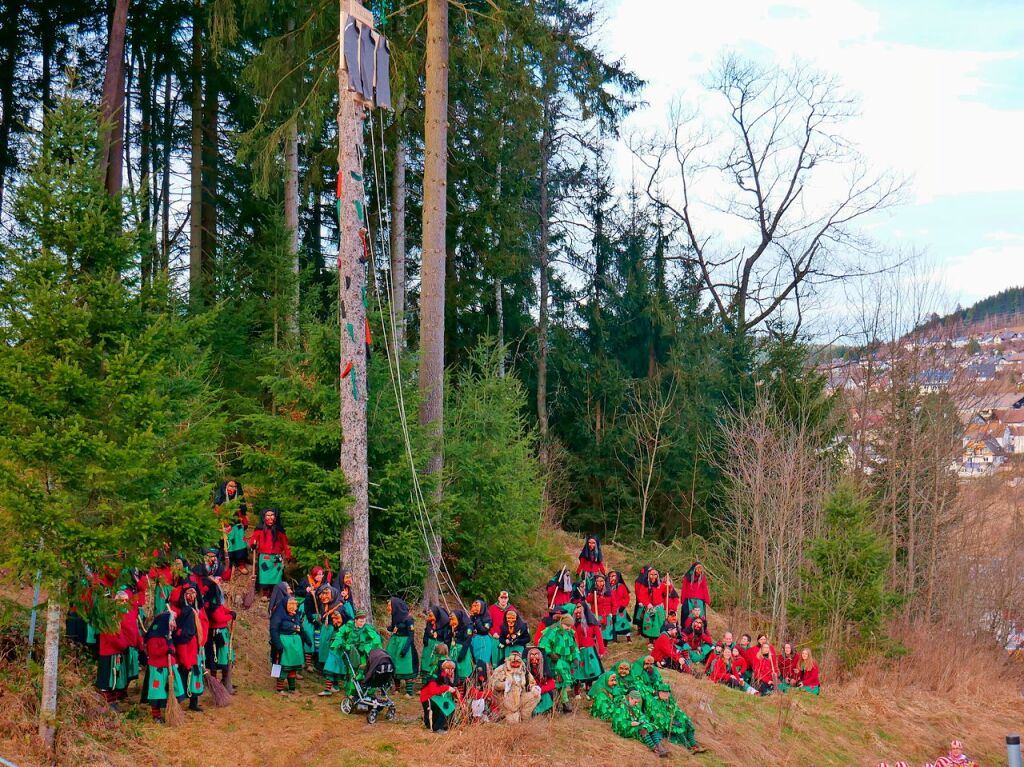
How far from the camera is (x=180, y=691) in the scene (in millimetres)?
10258

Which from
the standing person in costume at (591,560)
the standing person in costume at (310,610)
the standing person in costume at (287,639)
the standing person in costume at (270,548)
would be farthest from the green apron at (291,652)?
the standing person in costume at (591,560)

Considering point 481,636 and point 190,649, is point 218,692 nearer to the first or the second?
point 190,649

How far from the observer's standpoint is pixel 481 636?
12.3 metres

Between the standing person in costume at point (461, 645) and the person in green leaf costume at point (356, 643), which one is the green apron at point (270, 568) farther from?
the standing person in costume at point (461, 645)

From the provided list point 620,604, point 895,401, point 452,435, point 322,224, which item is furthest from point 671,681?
point 322,224

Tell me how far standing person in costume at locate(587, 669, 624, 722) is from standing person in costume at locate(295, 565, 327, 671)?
3791 mm

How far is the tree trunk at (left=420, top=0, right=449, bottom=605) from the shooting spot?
15523mm

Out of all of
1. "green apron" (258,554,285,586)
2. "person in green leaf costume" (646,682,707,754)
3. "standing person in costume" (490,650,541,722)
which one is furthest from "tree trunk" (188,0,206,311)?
"person in green leaf costume" (646,682,707,754)

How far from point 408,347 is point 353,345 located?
12.1 m

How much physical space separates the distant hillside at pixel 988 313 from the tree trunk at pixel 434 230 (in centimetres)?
1825

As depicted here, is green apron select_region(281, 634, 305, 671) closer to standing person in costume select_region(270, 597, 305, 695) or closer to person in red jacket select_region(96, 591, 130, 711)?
standing person in costume select_region(270, 597, 305, 695)

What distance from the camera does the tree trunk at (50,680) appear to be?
8898mm

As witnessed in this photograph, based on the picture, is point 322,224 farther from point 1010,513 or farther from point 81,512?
point 1010,513

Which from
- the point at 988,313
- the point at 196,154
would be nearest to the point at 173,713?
the point at 196,154
